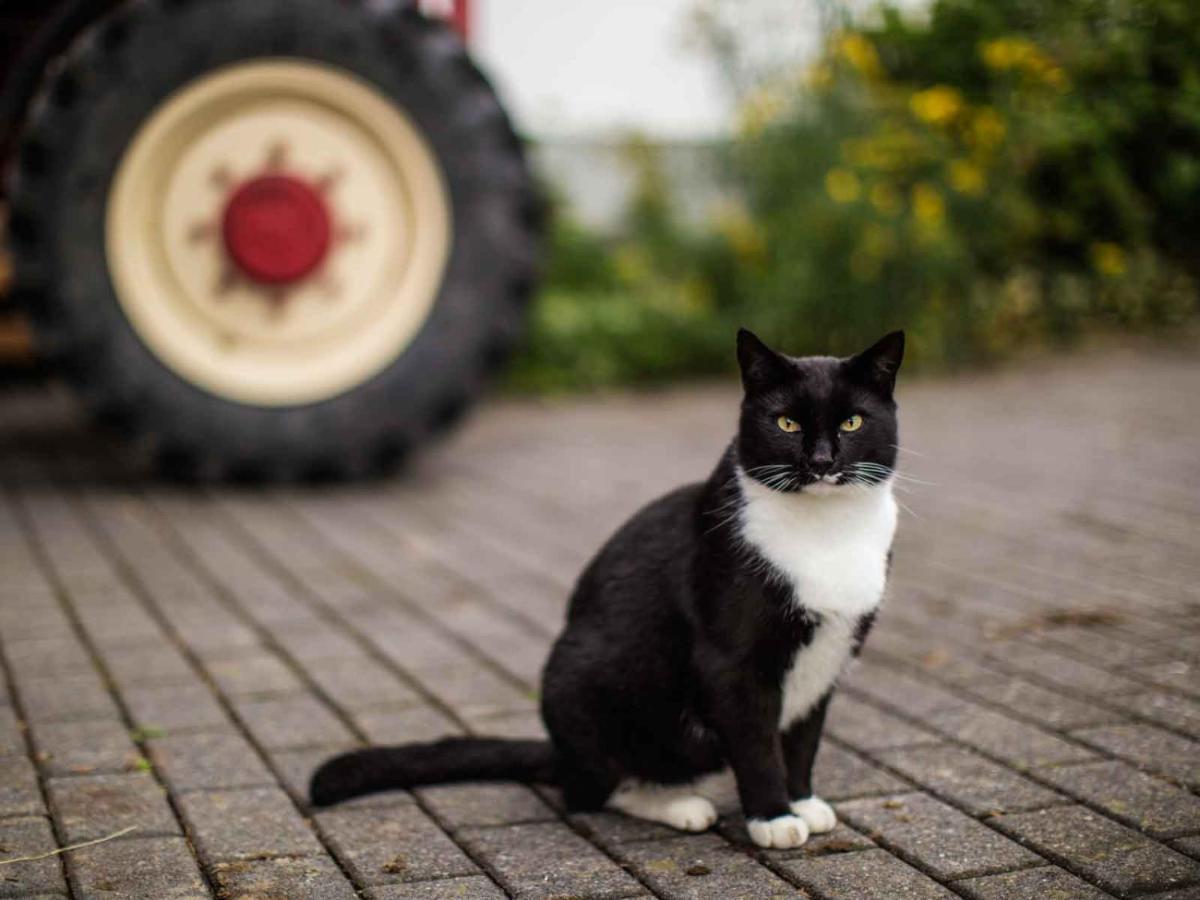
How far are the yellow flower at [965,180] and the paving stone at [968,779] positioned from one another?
4.55 m

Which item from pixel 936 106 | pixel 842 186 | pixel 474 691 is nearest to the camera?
pixel 474 691

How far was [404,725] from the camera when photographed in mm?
2801

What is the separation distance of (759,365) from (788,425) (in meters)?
0.11

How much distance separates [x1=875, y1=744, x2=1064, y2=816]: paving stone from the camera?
2373 mm

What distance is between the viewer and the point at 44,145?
4.31 meters

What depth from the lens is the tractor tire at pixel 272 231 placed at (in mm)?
4387

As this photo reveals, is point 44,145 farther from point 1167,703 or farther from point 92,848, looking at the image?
point 1167,703

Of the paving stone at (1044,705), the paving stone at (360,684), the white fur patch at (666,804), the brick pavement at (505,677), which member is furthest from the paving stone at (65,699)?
the paving stone at (1044,705)

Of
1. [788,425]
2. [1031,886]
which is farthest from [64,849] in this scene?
[1031,886]

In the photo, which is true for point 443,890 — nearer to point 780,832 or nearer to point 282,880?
point 282,880

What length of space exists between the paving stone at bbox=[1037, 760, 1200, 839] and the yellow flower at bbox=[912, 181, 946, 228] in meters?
4.44

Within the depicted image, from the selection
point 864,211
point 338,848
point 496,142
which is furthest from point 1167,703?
point 864,211

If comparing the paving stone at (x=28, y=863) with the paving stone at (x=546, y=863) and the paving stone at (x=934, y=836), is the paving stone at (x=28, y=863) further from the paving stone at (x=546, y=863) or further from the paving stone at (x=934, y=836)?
the paving stone at (x=934, y=836)

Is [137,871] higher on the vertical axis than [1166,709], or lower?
lower
